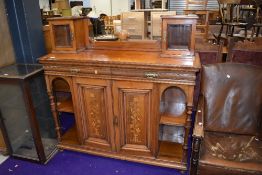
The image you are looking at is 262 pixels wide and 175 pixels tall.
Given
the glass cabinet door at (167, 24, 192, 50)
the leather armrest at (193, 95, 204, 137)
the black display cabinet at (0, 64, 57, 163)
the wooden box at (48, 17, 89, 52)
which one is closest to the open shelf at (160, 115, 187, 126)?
the leather armrest at (193, 95, 204, 137)

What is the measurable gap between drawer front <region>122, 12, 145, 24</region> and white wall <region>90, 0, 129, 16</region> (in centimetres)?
6

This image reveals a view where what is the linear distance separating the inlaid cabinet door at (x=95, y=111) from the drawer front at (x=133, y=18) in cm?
69

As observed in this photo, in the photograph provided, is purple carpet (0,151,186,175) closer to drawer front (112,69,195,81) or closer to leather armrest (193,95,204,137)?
leather armrest (193,95,204,137)

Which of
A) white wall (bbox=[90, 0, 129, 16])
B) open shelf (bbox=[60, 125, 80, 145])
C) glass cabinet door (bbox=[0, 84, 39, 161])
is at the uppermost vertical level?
white wall (bbox=[90, 0, 129, 16])

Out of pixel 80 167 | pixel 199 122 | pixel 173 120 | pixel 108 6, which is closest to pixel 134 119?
pixel 173 120

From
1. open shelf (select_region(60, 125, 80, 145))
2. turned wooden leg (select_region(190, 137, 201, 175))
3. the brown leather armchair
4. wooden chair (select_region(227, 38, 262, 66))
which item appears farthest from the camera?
wooden chair (select_region(227, 38, 262, 66))

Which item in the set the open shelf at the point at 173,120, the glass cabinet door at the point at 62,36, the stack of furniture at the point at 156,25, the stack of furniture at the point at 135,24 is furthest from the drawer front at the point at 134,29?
the open shelf at the point at 173,120

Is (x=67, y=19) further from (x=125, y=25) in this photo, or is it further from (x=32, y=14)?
(x=125, y=25)

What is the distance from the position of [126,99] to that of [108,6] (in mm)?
967

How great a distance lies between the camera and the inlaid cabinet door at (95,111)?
5.88 ft

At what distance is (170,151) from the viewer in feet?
6.54

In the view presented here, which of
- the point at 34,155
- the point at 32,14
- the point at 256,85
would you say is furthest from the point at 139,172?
the point at 32,14

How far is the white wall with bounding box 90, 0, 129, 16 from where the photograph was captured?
6.76 feet

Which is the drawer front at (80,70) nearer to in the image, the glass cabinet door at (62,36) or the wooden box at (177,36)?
the glass cabinet door at (62,36)
